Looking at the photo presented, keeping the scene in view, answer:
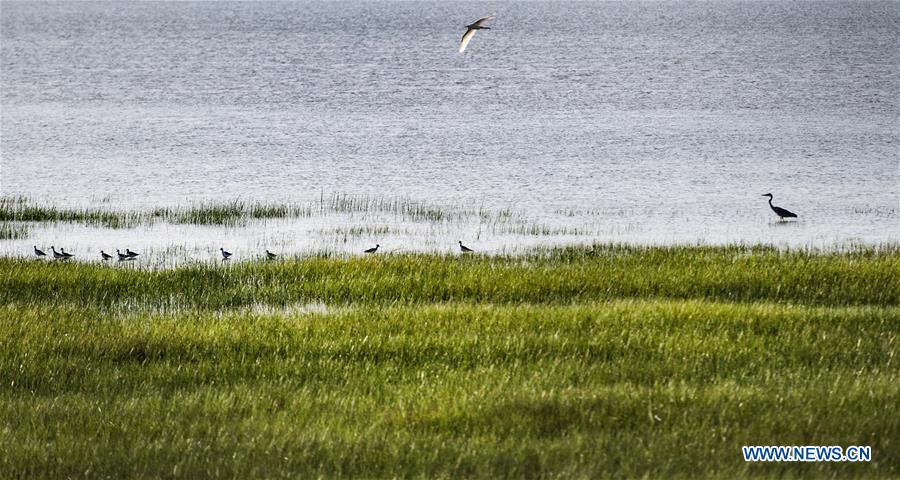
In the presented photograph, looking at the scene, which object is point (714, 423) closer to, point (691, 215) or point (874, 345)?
point (874, 345)

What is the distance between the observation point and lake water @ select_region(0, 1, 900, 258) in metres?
33.6

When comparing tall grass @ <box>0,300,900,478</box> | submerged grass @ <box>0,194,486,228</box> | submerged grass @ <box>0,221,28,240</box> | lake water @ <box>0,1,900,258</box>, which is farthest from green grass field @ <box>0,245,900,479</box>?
submerged grass @ <box>0,194,486,228</box>

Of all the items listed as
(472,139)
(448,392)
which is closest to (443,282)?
(448,392)

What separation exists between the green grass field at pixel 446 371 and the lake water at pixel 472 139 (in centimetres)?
767

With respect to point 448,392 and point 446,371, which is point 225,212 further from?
point 448,392

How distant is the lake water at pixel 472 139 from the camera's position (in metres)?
33.6

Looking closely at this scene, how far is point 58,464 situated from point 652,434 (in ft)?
17.3

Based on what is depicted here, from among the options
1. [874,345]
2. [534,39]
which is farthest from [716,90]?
[874,345]

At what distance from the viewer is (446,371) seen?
14.0m

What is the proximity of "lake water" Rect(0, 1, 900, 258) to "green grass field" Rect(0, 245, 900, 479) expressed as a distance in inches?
302

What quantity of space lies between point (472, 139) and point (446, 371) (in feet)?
155

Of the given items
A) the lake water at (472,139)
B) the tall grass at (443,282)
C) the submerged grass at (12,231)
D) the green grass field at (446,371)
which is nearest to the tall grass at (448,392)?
the green grass field at (446,371)

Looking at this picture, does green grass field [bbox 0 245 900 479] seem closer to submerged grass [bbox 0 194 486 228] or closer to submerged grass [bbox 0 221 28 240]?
submerged grass [bbox 0 221 28 240]

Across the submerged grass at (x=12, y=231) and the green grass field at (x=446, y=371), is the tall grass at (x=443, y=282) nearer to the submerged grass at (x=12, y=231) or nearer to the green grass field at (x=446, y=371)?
the green grass field at (x=446, y=371)
